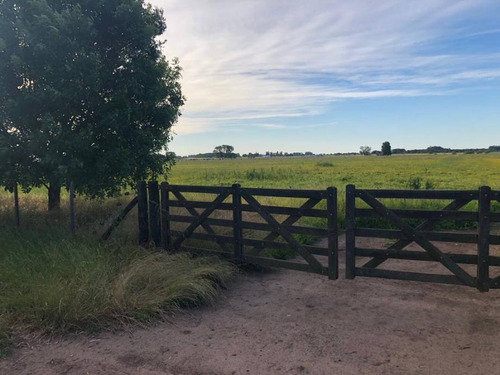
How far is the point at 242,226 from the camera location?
7.50 metres

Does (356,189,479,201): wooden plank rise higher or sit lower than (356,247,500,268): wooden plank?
higher

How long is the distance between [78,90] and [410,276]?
23.0ft

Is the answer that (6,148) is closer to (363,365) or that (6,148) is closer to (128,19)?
(128,19)

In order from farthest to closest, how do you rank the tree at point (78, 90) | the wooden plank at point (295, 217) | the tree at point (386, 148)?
1. the tree at point (386, 148)
2. the tree at point (78, 90)
3. the wooden plank at point (295, 217)

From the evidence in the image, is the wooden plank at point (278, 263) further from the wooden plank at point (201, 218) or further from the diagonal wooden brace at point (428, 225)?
the wooden plank at point (201, 218)

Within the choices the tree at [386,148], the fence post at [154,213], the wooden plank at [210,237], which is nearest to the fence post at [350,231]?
the wooden plank at [210,237]

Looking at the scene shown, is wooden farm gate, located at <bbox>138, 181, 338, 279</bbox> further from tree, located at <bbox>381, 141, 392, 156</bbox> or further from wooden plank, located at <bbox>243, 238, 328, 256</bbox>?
tree, located at <bbox>381, 141, 392, 156</bbox>

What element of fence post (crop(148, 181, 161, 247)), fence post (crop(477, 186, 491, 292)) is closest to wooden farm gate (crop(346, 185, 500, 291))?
fence post (crop(477, 186, 491, 292))

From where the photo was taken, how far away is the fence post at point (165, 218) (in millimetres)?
8508

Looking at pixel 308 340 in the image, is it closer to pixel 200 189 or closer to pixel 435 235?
pixel 435 235

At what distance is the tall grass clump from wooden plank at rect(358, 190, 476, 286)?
268cm

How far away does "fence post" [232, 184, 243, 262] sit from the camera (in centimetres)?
751

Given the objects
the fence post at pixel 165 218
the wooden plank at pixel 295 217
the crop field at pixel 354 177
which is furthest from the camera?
the crop field at pixel 354 177

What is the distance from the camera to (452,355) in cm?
431
